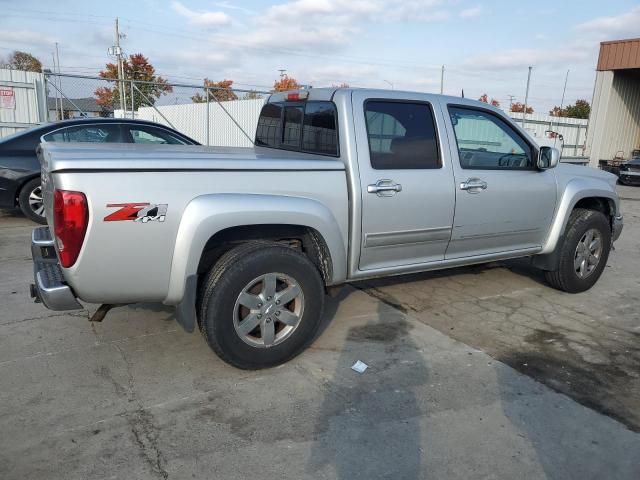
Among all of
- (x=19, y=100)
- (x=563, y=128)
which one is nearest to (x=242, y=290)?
(x=19, y=100)

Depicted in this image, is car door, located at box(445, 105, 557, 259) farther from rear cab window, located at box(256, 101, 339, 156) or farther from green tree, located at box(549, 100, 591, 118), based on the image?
green tree, located at box(549, 100, 591, 118)

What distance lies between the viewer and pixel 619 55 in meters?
20.4

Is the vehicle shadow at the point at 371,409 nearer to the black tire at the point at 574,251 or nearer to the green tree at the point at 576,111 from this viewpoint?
the black tire at the point at 574,251

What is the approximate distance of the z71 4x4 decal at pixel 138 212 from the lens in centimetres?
285

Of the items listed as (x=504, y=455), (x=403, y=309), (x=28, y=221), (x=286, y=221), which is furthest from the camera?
(x=28, y=221)

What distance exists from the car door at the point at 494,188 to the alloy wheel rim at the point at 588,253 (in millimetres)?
587

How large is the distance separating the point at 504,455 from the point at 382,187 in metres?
1.90

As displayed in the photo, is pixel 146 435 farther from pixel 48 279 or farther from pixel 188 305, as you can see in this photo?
pixel 48 279

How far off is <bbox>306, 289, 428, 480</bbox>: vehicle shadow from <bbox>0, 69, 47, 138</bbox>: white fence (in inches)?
492

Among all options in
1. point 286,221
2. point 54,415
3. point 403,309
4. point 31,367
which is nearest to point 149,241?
point 286,221

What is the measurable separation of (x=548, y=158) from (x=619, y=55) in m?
19.5

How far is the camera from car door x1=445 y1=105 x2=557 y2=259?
170 inches

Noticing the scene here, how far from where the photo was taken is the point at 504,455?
8.96 ft

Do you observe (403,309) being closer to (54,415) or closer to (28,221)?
(54,415)
